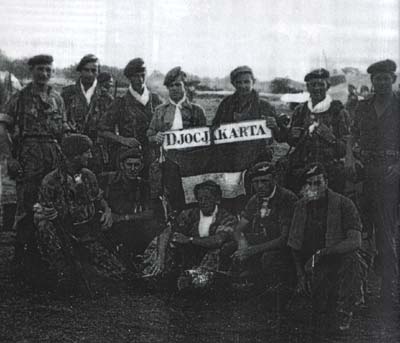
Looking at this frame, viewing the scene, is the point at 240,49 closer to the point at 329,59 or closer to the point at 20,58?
the point at 329,59

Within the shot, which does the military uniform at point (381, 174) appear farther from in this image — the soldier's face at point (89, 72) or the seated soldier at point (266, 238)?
the soldier's face at point (89, 72)

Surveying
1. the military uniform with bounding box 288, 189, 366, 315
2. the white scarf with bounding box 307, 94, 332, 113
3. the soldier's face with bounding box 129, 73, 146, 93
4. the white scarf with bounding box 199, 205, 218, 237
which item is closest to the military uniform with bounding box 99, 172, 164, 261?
the white scarf with bounding box 199, 205, 218, 237

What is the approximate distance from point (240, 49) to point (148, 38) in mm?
763

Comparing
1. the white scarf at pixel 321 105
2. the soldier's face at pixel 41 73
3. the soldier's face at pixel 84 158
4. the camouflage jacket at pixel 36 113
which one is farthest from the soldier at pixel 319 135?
the soldier's face at pixel 41 73

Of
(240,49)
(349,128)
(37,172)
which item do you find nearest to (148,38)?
(240,49)

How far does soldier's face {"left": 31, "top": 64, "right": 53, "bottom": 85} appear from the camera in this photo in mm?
4547

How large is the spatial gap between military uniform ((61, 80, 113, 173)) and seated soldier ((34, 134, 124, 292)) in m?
0.06

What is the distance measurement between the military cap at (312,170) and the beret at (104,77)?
71.4 inches

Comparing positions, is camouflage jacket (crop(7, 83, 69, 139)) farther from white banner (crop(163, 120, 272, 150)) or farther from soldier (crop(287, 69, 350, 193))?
soldier (crop(287, 69, 350, 193))

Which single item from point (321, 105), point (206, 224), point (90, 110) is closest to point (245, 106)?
point (321, 105)

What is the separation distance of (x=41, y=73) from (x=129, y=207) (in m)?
1.31

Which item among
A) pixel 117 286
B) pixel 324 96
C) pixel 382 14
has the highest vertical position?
pixel 382 14

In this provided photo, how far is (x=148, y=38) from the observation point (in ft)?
15.1

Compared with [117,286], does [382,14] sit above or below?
above
